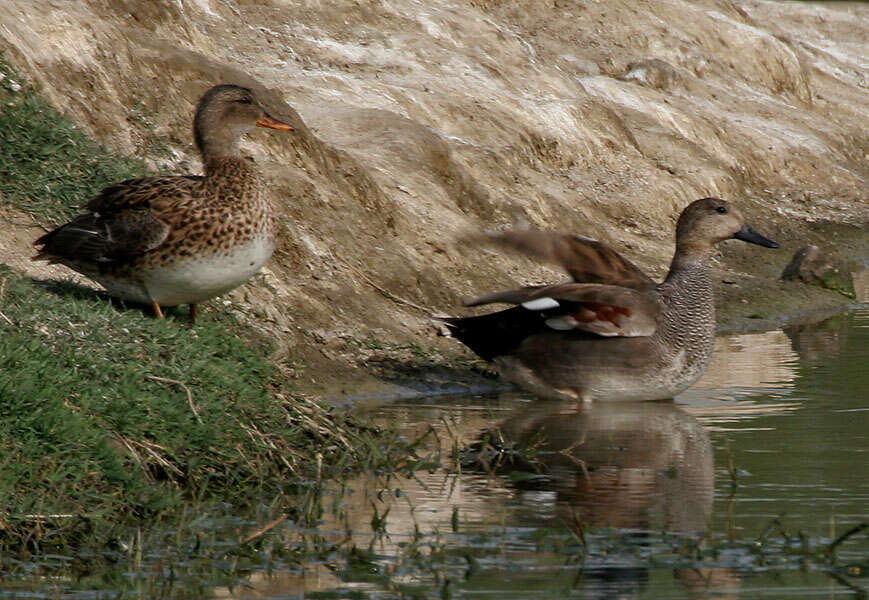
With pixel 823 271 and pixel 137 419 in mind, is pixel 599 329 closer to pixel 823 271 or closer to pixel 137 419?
pixel 137 419

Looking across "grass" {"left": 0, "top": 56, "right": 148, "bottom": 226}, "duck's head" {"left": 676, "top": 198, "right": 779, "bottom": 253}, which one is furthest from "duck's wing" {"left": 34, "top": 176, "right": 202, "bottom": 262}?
"duck's head" {"left": 676, "top": 198, "right": 779, "bottom": 253}

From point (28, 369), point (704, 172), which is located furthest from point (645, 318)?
point (704, 172)

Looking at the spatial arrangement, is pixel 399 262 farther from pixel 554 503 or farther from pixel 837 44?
pixel 837 44

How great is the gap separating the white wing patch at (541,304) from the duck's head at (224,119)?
2.43 meters

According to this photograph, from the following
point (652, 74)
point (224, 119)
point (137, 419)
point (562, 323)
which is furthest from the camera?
point (652, 74)

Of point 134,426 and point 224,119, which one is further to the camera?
point 224,119

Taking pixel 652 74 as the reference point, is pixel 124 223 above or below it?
below

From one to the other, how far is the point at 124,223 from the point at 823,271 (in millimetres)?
10268

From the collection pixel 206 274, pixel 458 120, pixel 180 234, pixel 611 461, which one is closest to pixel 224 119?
pixel 180 234

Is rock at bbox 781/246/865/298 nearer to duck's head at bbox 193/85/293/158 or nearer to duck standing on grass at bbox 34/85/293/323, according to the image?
duck's head at bbox 193/85/293/158

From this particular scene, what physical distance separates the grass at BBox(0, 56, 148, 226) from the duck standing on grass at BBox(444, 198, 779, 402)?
3.31 m

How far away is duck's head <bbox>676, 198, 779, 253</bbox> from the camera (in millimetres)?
12229

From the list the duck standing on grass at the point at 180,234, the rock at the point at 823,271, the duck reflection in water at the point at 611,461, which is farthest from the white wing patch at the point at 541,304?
the rock at the point at 823,271

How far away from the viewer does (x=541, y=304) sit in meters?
11.4
